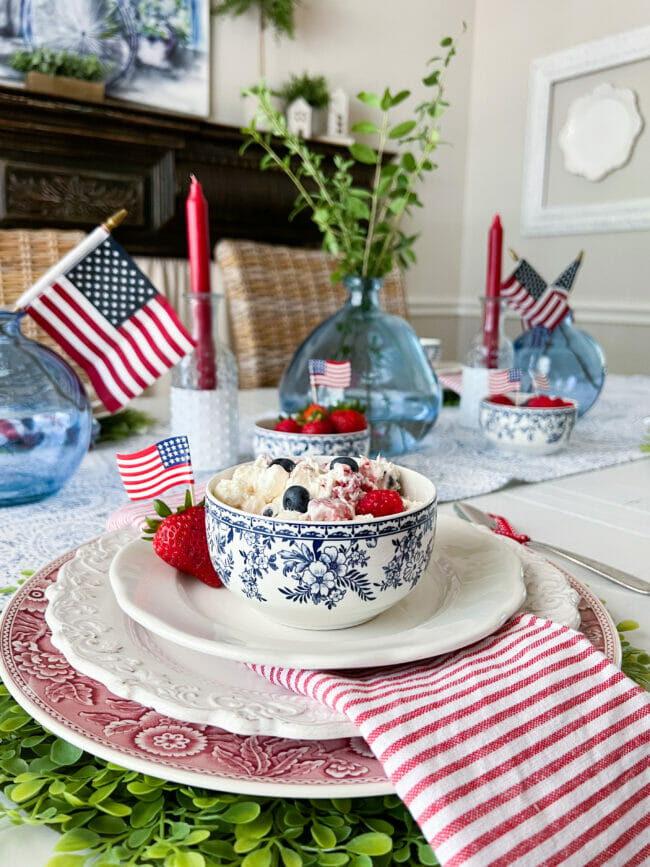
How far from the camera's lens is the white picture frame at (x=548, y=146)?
324 centimetres

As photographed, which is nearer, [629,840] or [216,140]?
[629,840]

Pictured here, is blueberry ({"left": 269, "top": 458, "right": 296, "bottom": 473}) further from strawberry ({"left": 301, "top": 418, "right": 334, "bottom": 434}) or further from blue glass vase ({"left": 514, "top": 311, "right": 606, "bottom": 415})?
blue glass vase ({"left": 514, "top": 311, "right": 606, "bottom": 415})

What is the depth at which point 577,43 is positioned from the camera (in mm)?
3441

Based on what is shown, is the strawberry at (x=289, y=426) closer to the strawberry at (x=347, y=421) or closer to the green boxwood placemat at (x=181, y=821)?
the strawberry at (x=347, y=421)

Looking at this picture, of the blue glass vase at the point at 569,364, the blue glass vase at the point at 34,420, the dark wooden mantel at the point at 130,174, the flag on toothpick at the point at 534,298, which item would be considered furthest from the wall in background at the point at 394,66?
the blue glass vase at the point at 34,420

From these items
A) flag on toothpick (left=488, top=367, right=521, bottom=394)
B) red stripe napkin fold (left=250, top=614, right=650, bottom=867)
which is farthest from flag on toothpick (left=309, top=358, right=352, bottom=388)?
red stripe napkin fold (left=250, top=614, right=650, bottom=867)

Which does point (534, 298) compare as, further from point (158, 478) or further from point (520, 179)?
point (520, 179)

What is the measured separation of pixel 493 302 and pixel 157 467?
0.84 meters

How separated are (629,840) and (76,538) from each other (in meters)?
0.53

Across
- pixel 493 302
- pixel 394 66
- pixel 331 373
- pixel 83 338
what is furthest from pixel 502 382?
pixel 394 66

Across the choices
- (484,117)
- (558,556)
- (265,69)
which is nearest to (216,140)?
(265,69)

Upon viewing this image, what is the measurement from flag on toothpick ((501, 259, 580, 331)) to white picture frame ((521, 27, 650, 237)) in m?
2.26

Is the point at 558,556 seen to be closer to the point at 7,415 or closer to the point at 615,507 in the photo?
the point at 615,507

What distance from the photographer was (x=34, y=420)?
0.77 m
